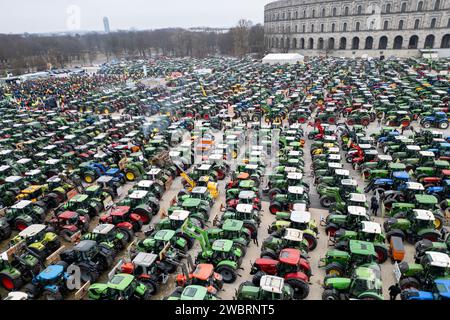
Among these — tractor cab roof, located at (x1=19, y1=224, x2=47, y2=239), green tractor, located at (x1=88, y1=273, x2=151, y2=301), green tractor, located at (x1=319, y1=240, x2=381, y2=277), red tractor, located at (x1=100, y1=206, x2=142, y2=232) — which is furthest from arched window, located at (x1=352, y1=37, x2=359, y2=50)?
green tractor, located at (x1=88, y1=273, x2=151, y2=301)

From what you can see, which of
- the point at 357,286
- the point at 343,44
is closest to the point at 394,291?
the point at 357,286

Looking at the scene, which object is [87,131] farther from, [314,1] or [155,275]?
[314,1]

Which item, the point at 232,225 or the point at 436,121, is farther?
the point at 436,121

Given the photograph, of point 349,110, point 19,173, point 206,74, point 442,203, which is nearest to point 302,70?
point 206,74

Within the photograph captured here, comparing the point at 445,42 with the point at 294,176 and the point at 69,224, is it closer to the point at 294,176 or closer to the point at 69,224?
the point at 294,176

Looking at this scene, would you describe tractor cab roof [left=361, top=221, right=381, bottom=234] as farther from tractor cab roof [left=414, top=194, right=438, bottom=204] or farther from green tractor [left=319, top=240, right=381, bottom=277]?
tractor cab roof [left=414, top=194, right=438, bottom=204]
